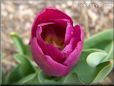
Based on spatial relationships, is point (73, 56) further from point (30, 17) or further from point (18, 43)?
point (30, 17)

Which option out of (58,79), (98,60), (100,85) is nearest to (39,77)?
(58,79)

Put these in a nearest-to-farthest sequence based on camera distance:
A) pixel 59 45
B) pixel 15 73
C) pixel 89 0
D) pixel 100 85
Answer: pixel 89 0
pixel 59 45
pixel 15 73
pixel 100 85

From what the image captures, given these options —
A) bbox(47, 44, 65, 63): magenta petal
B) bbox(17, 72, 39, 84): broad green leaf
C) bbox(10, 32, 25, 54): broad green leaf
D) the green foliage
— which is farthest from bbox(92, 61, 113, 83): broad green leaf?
bbox(10, 32, 25, 54): broad green leaf

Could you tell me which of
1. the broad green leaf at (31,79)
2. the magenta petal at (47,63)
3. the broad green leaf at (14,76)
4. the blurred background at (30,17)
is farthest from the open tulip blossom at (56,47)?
the blurred background at (30,17)

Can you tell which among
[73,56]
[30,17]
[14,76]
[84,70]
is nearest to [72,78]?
[84,70]

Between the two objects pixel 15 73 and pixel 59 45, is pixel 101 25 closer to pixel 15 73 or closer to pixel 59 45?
pixel 15 73
